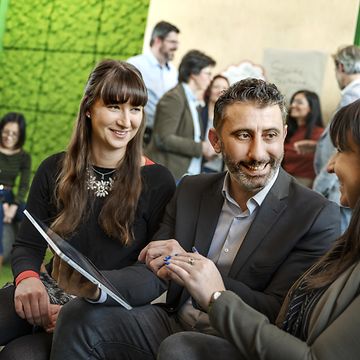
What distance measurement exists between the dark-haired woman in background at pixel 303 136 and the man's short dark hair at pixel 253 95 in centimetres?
252

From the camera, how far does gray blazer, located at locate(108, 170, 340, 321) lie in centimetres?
173

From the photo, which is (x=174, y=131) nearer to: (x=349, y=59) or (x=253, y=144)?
(x=349, y=59)

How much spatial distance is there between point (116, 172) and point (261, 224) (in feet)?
2.20

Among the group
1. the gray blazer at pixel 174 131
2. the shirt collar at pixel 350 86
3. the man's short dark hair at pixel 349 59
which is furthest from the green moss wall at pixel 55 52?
the shirt collar at pixel 350 86

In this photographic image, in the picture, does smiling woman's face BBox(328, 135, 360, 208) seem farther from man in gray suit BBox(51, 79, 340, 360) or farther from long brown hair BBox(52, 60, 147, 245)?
long brown hair BBox(52, 60, 147, 245)

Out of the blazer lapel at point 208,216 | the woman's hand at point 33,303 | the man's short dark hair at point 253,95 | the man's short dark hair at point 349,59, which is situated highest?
the man's short dark hair at point 349,59

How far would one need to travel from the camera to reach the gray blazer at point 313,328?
119 cm

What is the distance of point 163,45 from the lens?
4926 millimetres

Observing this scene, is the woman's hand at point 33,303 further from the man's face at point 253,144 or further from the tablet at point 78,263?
the man's face at point 253,144

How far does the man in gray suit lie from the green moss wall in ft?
14.5

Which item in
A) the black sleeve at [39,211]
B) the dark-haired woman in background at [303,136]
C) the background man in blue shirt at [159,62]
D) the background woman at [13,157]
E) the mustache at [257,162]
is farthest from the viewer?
the background woman at [13,157]

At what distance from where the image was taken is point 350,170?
1.42 m

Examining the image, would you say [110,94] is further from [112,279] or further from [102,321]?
[102,321]

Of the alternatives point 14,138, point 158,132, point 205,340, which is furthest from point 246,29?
point 205,340
